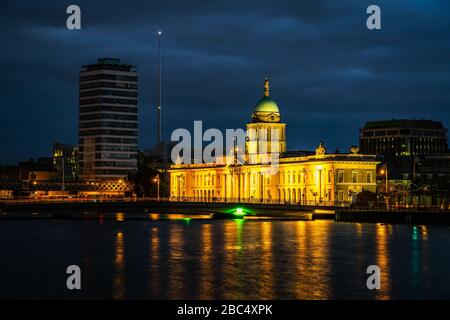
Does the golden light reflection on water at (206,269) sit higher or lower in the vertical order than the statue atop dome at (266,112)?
lower

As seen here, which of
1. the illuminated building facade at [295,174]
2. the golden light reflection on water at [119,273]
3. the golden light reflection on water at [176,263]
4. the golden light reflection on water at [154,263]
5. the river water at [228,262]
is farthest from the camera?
the illuminated building facade at [295,174]

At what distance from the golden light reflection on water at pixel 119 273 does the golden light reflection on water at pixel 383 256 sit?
45.7ft

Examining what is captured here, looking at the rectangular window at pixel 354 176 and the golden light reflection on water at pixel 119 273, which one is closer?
the golden light reflection on water at pixel 119 273

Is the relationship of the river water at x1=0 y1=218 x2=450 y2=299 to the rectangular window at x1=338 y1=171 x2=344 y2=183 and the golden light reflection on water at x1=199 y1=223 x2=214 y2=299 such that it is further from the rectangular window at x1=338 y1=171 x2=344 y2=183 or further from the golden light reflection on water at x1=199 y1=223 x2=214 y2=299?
the rectangular window at x1=338 y1=171 x2=344 y2=183

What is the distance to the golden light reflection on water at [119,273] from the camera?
60.0 m

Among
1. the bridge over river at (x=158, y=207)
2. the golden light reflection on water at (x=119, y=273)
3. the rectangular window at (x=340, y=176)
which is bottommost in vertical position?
the golden light reflection on water at (x=119, y=273)

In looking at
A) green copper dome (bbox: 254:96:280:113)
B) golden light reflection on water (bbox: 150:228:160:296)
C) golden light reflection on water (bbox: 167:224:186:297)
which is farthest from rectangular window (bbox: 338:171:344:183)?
golden light reflection on water (bbox: 150:228:160:296)

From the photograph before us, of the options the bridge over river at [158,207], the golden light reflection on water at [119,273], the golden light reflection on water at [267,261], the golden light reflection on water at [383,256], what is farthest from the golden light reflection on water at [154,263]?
the bridge over river at [158,207]

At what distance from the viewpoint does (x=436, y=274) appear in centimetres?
6900

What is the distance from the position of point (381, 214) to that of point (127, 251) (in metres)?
45.8

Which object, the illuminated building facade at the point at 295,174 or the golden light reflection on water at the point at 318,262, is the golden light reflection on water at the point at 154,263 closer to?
the golden light reflection on water at the point at 318,262

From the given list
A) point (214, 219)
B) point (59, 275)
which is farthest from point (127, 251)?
point (214, 219)

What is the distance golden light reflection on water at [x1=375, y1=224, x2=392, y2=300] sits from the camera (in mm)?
60763
